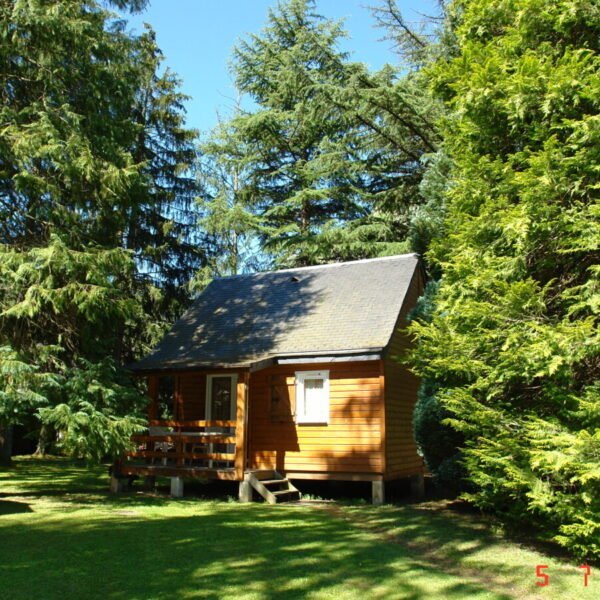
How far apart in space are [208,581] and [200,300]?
1254 centimetres

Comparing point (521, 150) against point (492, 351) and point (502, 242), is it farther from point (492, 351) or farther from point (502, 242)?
point (492, 351)

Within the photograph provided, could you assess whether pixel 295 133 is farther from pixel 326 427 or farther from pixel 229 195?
pixel 326 427

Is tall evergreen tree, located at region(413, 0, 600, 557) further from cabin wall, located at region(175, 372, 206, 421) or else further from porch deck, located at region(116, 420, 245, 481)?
cabin wall, located at region(175, 372, 206, 421)

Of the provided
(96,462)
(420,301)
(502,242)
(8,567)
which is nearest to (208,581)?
(8,567)

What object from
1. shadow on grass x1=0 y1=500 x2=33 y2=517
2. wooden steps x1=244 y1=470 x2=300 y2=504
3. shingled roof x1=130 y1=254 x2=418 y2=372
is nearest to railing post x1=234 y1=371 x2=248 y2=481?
wooden steps x1=244 y1=470 x2=300 y2=504

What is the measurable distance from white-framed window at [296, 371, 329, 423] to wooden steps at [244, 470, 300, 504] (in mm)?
1376

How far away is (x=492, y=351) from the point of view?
24.9 feet

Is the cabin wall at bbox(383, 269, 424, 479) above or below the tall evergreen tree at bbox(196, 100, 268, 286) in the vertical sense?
below

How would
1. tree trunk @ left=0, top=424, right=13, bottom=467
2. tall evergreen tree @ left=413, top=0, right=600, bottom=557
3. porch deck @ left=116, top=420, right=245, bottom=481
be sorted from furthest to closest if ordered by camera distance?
tree trunk @ left=0, top=424, right=13, bottom=467, porch deck @ left=116, top=420, right=245, bottom=481, tall evergreen tree @ left=413, top=0, right=600, bottom=557

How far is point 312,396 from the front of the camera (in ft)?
44.2

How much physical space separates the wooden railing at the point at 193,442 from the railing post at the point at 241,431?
6 centimetres

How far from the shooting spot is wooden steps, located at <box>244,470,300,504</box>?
12219 mm

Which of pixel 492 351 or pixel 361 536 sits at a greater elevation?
pixel 492 351

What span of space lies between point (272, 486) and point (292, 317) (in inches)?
175
